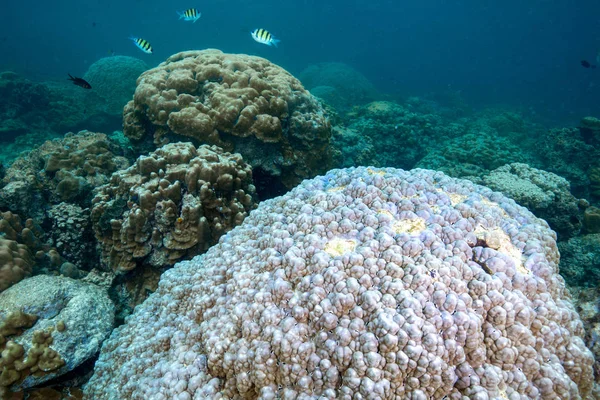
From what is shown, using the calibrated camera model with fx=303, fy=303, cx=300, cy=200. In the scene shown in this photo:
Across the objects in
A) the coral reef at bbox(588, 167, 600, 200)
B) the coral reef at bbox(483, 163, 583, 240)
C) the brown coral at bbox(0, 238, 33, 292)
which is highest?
the brown coral at bbox(0, 238, 33, 292)

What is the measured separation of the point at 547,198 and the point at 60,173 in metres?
9.51

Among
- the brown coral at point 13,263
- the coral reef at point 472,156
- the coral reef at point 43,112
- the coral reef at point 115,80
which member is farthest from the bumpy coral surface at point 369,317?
the coral reef at point 115,80

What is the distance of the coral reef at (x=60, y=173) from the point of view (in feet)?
15.4

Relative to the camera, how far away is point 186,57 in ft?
24.0

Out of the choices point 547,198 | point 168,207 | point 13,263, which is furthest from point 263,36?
point 547,198

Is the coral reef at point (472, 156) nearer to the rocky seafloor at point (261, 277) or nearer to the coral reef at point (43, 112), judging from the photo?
the rocky seafloor at point (261, 277)

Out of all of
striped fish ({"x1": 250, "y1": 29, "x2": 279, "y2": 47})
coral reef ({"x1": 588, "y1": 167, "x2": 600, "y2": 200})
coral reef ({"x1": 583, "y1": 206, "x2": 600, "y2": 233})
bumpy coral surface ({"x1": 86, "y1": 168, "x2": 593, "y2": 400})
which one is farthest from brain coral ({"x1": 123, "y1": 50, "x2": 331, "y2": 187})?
coral reef ({"x1": 588, "y1": 167, "x2": 600, "y2": 200})

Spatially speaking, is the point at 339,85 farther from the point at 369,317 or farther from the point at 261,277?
the point at 369,317

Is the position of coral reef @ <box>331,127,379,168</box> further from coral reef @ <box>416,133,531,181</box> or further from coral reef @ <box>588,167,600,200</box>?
coral reef @ <box>588,167,600,200</box>

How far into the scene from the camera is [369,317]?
6.55ft

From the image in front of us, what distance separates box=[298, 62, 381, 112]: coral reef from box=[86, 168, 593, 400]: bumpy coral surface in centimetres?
1816

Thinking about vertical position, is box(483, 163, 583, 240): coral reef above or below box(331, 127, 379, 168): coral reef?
below

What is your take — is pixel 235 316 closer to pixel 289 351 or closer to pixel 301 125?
pixel 289 351

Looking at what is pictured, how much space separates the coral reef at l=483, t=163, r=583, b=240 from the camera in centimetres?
657
